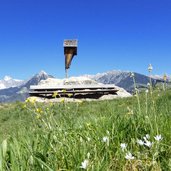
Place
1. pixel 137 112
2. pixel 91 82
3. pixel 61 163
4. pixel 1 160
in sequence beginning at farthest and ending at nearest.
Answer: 1. pixel 91 82
2. pixel 137 112
3. pixel 61 163
4. pixel 1 160

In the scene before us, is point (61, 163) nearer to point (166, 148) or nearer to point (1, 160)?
point (1, 160)

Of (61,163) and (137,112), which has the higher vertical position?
(137,112)

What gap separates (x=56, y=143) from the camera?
12.2ft

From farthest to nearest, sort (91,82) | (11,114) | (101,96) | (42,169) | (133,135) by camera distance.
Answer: (91,82)
(101,96)
(11,114)
(133,135)
(42,169)

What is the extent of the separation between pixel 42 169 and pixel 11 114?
14943mm

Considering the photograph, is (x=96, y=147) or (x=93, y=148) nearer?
(x=93, y=148)

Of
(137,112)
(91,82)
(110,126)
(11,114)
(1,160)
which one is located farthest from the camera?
(91,82)

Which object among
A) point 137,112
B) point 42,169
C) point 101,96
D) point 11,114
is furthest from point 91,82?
point 42,169

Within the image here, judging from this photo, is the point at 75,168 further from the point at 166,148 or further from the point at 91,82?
the point at 91,82

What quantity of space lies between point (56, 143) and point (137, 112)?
1309 millimetres

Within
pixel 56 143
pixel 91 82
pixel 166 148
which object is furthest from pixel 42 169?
pixel 91 82

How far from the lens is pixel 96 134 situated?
423cm

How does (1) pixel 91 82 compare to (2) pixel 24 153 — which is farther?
(1) pixel 91 82

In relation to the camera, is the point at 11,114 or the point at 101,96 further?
the point at 101,96
